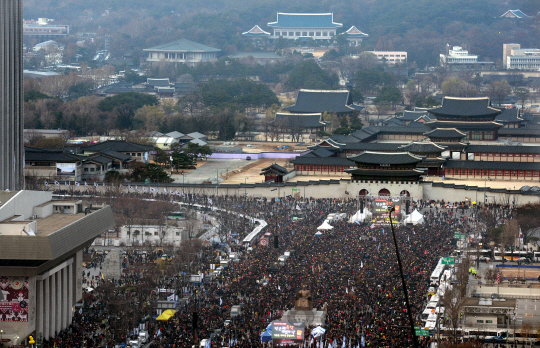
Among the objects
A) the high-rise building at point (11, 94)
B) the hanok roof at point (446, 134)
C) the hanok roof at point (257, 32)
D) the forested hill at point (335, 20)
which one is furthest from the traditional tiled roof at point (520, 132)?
the hanok roof at point (257, 32)

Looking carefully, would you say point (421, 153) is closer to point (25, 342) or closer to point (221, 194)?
point (221, 194)

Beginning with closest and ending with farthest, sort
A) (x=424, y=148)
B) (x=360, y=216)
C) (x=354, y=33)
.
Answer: (x=360, y=216) → (x=424, y=148) → (x=354, y=33)

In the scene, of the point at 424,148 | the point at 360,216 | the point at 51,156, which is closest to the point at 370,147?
the point at 424,148

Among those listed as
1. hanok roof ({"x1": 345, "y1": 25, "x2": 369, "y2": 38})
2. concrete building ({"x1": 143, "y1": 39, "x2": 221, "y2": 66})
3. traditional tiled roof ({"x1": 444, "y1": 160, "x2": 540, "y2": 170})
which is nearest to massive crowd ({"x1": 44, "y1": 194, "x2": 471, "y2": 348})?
traditional tiled roof ({"x1": 444, "y1": 160, "x2": 540, "y2": 170})

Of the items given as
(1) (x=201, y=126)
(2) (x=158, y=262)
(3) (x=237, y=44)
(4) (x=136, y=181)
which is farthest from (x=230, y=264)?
(3) (x=237, y=44)

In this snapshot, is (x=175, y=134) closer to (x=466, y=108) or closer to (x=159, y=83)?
(x=466, y=108)

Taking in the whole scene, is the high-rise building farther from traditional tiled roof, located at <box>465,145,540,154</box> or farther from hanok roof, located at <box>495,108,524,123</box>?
hanok roof, located at <box>495,108,524,123</box>
